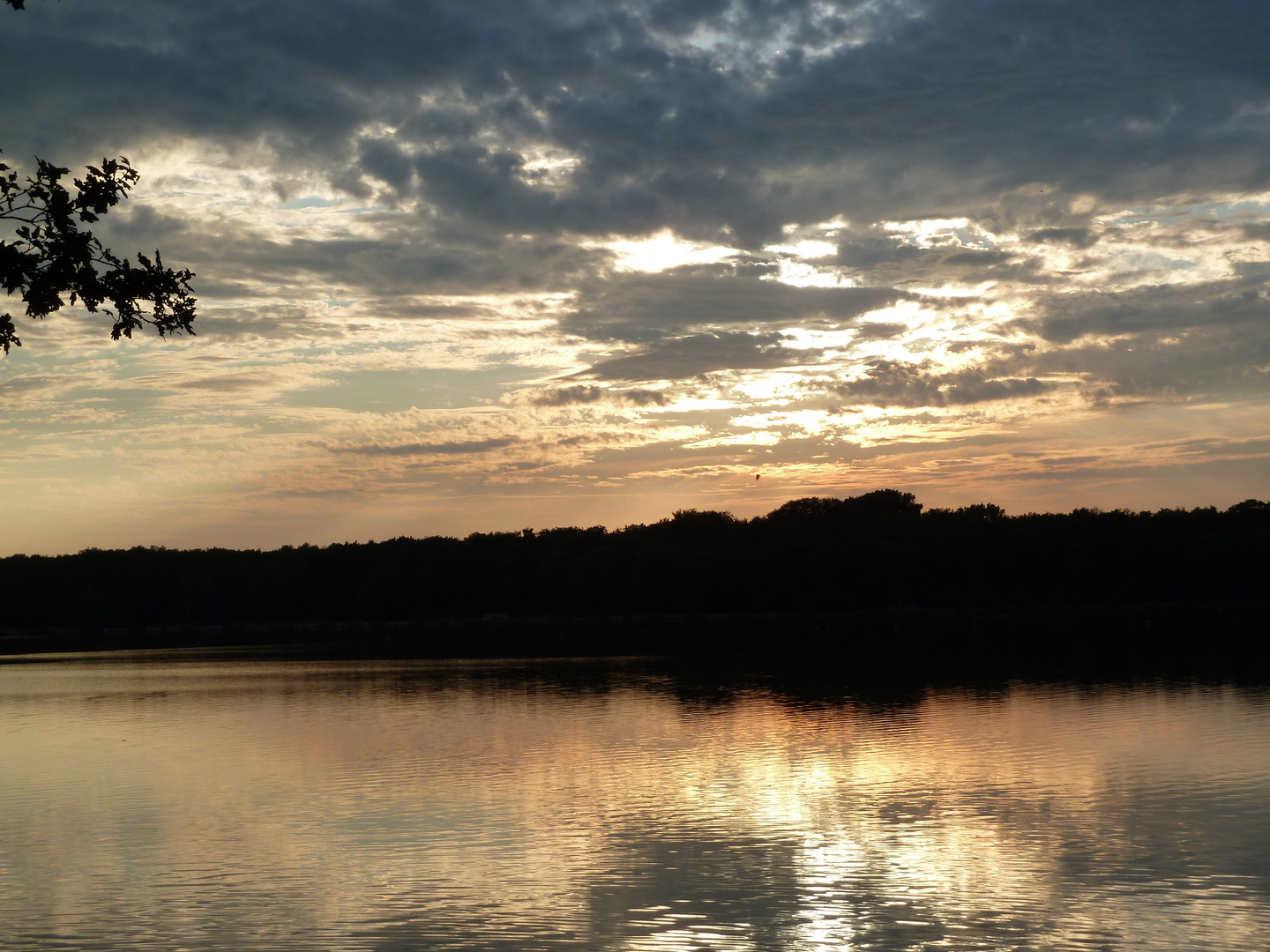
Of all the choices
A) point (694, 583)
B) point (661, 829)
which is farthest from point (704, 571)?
point (661, 829)

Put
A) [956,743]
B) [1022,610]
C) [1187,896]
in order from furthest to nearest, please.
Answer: [1022,610] → [956,743] → [1187,896]

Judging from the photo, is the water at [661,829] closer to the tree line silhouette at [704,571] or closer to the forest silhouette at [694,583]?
the forest silhouette at [694,583]

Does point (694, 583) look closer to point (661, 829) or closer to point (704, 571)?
point (704, 571)

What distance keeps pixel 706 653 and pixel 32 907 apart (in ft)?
199

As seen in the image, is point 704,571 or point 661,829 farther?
point 704,571

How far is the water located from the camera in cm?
1547

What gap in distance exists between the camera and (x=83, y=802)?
26.1m

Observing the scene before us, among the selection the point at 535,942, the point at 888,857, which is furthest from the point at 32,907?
the point at 888,857

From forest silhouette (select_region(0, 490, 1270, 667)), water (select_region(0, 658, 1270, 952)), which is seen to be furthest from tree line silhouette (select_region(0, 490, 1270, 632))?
water (select_region(0, 658, 1270, 952))

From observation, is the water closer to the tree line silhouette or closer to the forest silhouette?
the forest silhouette

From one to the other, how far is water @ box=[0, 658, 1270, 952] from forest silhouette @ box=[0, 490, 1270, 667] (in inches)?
2450

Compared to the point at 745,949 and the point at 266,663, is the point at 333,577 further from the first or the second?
the point at 745,949

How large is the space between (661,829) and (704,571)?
114152 mm

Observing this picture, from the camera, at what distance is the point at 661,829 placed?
2119cm
